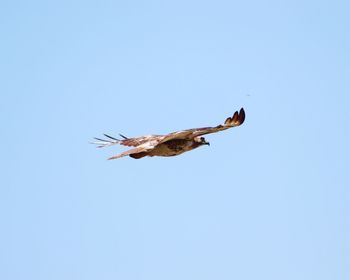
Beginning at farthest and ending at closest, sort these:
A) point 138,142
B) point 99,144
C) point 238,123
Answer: point 99,144 < point 138,142 < point 238,123

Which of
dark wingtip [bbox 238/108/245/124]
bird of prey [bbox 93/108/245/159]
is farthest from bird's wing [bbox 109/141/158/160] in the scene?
dark wingtip [bbox 238/108/245/124]

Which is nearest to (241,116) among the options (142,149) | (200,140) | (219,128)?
(219,128)

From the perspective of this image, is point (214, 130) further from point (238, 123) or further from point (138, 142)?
point (138, 142)

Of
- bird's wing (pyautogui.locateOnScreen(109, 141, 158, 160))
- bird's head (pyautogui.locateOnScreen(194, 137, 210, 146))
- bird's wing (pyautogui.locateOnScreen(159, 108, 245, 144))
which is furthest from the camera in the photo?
bird's head (pyautogui.locateOnScreen(194, 137, 210, 146))

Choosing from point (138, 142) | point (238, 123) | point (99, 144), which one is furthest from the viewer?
point (99, 144)

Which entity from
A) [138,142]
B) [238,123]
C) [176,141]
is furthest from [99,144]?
[238,123]

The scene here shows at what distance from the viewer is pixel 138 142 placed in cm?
2333

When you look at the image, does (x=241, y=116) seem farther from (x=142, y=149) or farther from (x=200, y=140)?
(x=142, y=149)

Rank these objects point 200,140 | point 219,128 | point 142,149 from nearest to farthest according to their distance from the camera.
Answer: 1. point 219,128
2. point 142,149
3. point 200,140

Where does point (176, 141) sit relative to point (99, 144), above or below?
below

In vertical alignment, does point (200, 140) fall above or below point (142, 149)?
above

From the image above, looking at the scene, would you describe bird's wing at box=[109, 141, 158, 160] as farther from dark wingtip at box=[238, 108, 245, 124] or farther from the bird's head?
dark wingtip at box=[238, 108, 245, 124]

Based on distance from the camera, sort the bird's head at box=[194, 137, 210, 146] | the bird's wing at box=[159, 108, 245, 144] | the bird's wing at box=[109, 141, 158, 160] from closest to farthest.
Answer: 1. the bird's wing at box=[109, 141, 158, 160]
2. the bird's wing at box=[159, 108, 245, 144]
3. the bird's head at box=[194, 137, 210, 146]

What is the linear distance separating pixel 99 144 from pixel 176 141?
3873 mm
